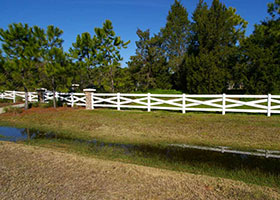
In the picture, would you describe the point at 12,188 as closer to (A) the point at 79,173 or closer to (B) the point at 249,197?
(A) the point at 79,173

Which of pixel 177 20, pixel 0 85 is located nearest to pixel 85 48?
pixel 0 85

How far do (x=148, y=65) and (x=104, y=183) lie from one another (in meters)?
24.6

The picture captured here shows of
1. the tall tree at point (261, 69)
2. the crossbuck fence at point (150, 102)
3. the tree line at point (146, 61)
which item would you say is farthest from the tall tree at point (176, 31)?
the crossbuck fence at point (150, 102)

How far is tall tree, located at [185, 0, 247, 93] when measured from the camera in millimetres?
21609

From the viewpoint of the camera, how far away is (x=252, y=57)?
719 inches

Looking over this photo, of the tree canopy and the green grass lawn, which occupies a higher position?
the tree canopy

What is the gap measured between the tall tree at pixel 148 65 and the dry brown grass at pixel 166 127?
50.7 feet

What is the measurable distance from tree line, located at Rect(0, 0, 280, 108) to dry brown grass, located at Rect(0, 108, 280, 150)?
3.72m

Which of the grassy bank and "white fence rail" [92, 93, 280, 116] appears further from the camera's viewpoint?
"white fence rail" [92, 93, 280, 116]

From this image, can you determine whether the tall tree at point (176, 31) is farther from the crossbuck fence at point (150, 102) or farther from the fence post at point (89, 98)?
the fence post at point (89, 98)

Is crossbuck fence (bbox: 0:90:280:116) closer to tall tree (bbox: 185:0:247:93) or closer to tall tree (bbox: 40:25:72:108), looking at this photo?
tall tree (bbox: 40:25:72:108)

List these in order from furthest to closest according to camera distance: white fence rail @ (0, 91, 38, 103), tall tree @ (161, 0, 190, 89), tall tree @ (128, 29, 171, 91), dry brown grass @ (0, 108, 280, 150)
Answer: tall tree @ (161, 0, 190, 89)
tall tree @ (128, 29, 171, 91)
white fence rail @ (0, 91, 38, 103)
dry brown grass @ (0, 108, 280, 150)

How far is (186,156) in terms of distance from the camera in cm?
603

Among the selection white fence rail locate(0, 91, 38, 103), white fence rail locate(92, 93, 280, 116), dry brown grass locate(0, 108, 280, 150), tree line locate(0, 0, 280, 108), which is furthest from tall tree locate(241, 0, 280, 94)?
white fence rail locate(0, 91, 38, 103)
